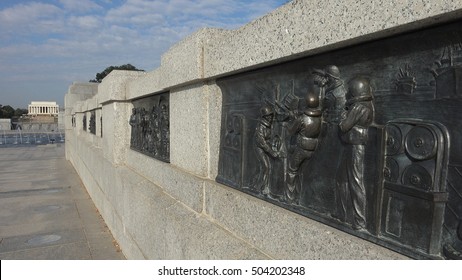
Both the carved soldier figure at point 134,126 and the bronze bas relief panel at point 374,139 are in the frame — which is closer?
the bronze bas relief panel at point 374,139

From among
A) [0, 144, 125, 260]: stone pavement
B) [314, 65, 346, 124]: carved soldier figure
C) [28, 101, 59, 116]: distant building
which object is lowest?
[0, 144, 125, 260]: stone pavement

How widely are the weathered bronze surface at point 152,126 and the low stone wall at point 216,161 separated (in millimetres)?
132

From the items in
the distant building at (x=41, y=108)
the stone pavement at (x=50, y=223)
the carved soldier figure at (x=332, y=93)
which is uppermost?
the carved soldier figure at (x=332, y=93)

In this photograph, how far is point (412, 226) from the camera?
1.67 m

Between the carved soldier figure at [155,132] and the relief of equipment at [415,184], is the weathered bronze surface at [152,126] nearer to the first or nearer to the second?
the carved soldier figure at [155,132]

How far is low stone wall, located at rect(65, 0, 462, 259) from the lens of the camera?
1832 millimetres

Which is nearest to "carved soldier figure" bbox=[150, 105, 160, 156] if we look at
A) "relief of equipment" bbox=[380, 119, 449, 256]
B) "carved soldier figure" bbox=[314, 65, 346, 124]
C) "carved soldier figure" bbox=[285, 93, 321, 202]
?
"carved soldier figure" bbox=[285, 93, 321, 202]

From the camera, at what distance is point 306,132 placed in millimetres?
2178

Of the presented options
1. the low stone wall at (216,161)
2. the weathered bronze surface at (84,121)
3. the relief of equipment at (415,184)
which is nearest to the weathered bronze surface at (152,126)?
the low stone wall at (216,161)

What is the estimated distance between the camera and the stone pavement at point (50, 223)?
18.4 ft

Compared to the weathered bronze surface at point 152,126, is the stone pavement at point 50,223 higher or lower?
lower

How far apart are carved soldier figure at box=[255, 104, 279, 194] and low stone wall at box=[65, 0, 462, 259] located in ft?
0.52

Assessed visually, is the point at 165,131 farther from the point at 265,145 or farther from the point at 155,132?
the point at 265,145

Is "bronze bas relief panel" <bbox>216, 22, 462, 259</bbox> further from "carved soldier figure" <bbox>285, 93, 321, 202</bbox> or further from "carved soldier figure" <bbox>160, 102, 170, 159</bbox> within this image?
"carved soldier figure" <bbox>160, 102, 170, 159</bbox>
